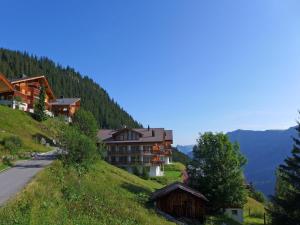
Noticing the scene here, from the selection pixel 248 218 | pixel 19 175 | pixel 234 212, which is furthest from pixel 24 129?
pixel 248 218

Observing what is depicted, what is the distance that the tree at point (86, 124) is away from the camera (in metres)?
53.5

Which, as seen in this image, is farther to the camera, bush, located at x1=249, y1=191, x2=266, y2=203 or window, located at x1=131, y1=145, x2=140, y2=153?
bush, located at x1=249, y1=191, x2=266, y2=203

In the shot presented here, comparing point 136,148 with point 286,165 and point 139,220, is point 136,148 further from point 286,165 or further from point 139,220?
point 139,220

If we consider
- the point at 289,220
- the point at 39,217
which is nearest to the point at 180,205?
the point at 289,220

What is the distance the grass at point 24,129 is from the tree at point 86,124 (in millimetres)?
Answer: 9268

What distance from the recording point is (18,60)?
184625mm

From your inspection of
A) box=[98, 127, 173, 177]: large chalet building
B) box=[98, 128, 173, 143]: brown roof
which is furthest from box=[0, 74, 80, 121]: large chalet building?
box=[98, 127, 173, 177]: large chalet building

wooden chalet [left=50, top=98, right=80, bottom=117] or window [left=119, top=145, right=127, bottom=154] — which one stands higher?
wooden chalet [left=50, top=98, right=80, bottom=117]

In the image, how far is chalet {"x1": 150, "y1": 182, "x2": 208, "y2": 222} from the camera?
45156mm

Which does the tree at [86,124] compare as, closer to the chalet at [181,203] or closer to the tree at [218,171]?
the chalet at [181,203]

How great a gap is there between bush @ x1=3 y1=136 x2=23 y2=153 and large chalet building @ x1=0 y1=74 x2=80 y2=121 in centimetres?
2822

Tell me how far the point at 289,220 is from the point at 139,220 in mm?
17648

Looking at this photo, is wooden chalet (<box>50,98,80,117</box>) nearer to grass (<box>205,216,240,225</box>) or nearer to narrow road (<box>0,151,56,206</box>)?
narrow road (<box>0,151,56,206</box>)

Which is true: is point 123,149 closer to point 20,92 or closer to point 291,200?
point 20,92
